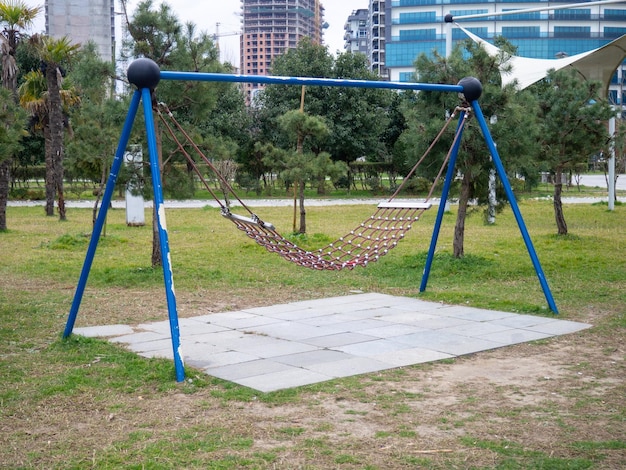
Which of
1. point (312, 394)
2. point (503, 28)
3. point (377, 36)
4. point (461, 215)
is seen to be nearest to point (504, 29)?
point (503, 28)

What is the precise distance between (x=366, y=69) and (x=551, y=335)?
25837 mm

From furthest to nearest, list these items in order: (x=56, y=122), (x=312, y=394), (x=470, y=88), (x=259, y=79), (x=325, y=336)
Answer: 1. (x=56, y=122)
2. (x=470, y=88)
3. (x=325, y=336)
4. (x=259, y=79)
5. (x=312, y=394)

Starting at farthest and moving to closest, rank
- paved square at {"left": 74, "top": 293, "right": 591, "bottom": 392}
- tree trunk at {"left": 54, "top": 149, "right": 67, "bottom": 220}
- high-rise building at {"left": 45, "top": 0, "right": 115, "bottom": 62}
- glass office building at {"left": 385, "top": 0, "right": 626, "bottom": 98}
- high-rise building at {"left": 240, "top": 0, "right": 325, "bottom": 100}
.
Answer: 1. high-rise building at {"left": 240, "top": 0, "right": 325, "bottom": 100}
2. glass office building at {"left": 385, "top": 0, "right": 626, "bottom": 98}
3. high-rise building at {"left": 45, "top": 0, "right": 115, "bottom": 62}
4. tree trunk at {"left": 54, "top": 149, "right": 67, "bottom": 220}
5. paved square at {"left": 74, "top": 293, "right": 591, "bottom": 392}

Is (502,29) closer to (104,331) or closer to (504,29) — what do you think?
(504,29)

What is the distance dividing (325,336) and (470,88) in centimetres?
262

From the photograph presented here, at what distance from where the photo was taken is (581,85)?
13758 mm

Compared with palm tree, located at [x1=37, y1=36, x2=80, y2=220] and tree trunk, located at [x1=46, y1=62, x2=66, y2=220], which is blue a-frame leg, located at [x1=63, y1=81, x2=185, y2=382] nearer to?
palm tree, located at [x1=37, y1=36, x2=80, y2=220]

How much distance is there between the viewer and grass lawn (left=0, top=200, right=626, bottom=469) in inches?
153

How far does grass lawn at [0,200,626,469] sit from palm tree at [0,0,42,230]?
20.8 ft

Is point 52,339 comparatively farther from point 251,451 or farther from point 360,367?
point 251,451

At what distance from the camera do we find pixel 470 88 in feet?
24.4

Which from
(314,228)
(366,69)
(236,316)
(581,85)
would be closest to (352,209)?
(314,228)

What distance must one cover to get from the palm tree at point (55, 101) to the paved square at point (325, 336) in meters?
11.4

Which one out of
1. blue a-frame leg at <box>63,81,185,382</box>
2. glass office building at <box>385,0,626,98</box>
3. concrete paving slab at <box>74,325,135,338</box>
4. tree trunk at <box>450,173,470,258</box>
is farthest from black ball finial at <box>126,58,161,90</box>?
glass office building at <box>385,0,626,98</box>
